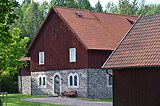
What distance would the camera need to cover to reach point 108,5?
107875mm

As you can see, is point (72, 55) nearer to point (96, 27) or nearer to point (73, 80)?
point (73, 80)

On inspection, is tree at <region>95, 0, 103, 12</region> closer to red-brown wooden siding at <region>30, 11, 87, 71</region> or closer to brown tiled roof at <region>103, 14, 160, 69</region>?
red-brown wooden siding at <region>30, 11, 87, 71</region>

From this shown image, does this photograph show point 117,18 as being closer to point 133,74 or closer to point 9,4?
point 133,74

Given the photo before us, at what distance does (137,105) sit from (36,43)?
2458 cm

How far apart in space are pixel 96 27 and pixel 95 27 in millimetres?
140

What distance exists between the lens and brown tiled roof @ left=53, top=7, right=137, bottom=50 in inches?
1560

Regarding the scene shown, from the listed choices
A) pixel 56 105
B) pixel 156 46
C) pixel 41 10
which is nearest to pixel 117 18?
pixel 56 105

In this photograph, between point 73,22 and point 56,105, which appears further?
point 73,22

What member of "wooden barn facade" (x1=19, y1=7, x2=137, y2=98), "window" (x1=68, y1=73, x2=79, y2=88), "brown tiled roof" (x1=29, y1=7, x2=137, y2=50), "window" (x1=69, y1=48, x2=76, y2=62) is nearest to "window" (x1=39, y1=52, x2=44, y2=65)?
"wooden barn facade" (x1=19, y1=7, x2=137, y2=98)

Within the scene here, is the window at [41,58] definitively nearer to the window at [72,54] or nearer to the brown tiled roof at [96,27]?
the window at [72,54]

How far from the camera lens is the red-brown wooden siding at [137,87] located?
21797 mm

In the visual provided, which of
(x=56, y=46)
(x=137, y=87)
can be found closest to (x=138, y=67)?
(x=137, y=87)

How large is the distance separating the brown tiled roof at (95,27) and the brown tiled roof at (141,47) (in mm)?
13367

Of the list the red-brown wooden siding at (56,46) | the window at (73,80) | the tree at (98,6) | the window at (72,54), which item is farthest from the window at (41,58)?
the tree at (98,6)
